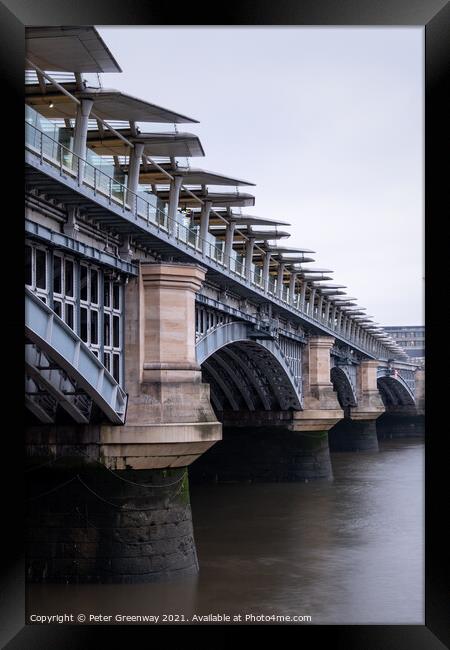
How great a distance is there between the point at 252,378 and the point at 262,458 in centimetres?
384

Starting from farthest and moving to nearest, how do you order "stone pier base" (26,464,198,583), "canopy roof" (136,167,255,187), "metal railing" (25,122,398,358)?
"canopy roof" (136,167,255,187)
"stone pier base" (26,464,198,583)
"metal railing" (25,122,398,358)

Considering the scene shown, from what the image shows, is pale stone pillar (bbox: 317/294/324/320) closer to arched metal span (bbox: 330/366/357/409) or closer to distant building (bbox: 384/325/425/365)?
arched metal span (bbox: 330/366/357/409)

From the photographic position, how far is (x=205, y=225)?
2648 cm

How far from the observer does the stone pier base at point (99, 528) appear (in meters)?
18.4

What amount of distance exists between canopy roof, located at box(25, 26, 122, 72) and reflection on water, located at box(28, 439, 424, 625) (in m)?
8.79

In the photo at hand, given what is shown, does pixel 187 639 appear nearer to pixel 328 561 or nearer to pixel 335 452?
pixel 328 561

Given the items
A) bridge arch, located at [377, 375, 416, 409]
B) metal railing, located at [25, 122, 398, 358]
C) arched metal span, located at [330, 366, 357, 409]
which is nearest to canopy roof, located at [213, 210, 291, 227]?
metal railing, located at [25, 122, 398, 358]

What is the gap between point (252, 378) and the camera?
38.3m

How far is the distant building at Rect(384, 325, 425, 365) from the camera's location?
8158 cm

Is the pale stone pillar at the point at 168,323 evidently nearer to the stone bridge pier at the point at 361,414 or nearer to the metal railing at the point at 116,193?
the metal railing at the point at 116,193

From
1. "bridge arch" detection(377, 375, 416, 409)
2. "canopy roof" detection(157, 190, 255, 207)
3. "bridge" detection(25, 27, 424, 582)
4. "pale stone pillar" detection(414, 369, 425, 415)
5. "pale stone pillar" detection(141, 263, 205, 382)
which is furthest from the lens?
"pale stone pillar" detection(414, 369, 425, 415)

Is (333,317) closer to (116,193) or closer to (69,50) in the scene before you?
(116,193)
